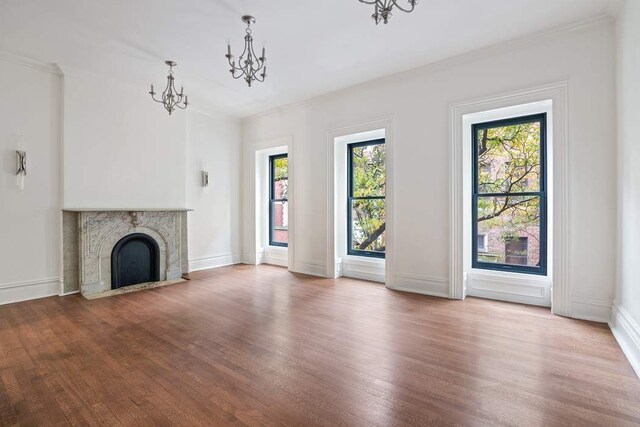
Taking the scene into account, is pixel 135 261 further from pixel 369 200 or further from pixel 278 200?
pixel 369 200

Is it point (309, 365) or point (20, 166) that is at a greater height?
point (20, 166)

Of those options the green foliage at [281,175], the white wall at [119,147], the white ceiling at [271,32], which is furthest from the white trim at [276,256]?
the white ceiling at [271,32]

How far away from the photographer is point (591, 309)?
3.41m

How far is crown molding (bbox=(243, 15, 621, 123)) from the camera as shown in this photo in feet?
11.0

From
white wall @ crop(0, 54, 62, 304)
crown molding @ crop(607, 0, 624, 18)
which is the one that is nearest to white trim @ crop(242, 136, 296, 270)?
white wall @ crop(0, 54, 62, 304)

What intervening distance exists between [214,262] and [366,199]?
3.33 metres

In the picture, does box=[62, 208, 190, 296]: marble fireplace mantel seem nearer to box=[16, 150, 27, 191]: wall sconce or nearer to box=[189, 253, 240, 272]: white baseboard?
box=[16, 150, 27, 191]: wall sconce

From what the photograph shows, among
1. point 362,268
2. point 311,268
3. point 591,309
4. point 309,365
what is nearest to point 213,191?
point 311,268

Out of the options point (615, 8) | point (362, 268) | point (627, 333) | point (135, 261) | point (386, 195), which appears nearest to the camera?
point (627, 333)

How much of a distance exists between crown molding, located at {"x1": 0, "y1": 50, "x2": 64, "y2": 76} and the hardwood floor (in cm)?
309

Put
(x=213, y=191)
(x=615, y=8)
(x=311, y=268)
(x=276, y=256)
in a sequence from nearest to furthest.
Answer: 1. (x=615, y=8)
2. (x=311, y=268)
3. (x=213, y=191)
4. (x=276, y=256)

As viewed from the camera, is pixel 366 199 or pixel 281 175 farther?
pixel 281 175

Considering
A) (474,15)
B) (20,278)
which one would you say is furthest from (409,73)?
(20,278)

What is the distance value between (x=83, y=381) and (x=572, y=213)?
466 centimetres
